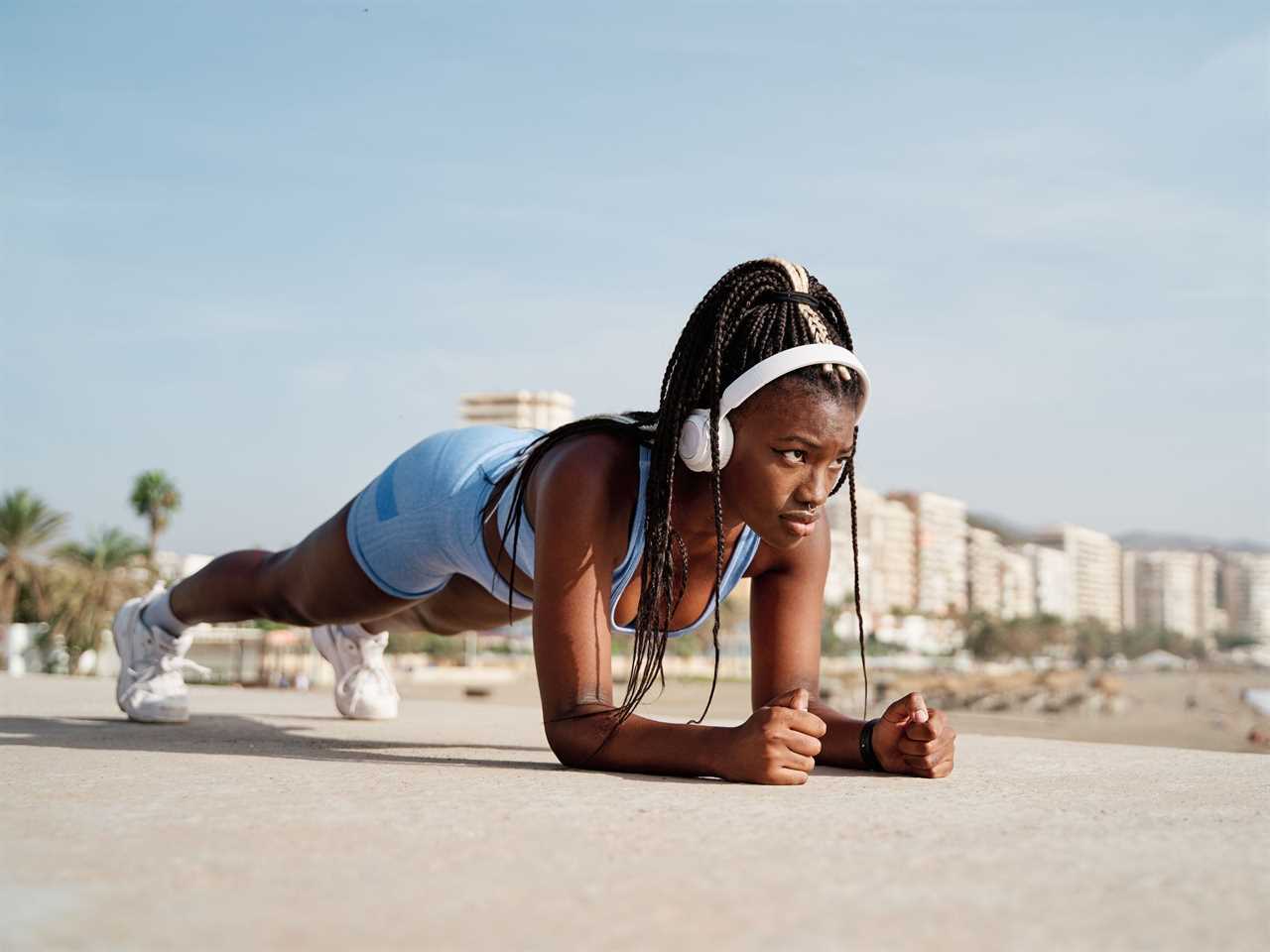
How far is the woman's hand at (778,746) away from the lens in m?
2.96

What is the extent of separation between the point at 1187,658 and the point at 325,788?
178 metres

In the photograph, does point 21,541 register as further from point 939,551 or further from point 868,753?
point 939,551

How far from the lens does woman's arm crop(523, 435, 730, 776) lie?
10.6 ft

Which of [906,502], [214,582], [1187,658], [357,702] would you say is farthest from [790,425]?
[1187,658]

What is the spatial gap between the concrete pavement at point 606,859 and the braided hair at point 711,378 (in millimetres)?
477

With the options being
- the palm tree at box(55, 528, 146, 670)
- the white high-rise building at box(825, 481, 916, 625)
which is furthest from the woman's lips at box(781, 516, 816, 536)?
the white high-rise building at box(825, 481, 916, 625)

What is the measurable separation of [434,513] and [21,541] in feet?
133

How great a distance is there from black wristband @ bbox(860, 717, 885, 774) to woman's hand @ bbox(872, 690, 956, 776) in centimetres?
4

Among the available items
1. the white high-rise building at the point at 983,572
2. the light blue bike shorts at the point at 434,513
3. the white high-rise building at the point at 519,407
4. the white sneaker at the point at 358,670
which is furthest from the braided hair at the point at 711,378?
the white high-rise building at the point at 983,572

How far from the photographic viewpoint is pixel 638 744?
126 inches

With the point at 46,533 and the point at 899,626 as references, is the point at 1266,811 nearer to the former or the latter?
the point at 46,533

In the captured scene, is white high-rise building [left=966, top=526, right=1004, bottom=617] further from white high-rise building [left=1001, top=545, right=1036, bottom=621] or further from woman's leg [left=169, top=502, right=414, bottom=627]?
woman's leg [left=169, top=502, right=414, bottom=627]

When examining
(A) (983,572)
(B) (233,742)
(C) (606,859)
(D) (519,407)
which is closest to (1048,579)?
(A) (983,572)

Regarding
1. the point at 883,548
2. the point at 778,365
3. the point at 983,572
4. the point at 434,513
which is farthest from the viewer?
the point at 983,572
